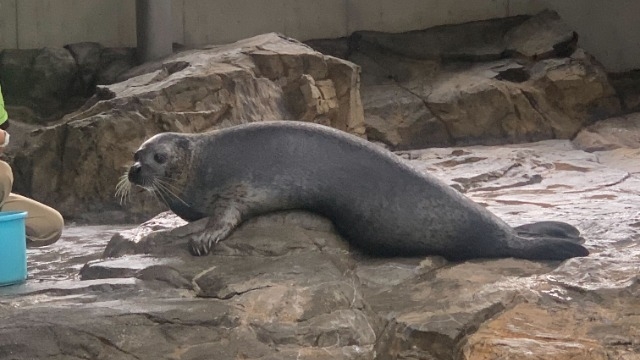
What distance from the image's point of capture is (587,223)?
4.48 m

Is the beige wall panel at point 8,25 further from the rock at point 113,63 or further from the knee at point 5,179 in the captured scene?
the knee at point 5,179


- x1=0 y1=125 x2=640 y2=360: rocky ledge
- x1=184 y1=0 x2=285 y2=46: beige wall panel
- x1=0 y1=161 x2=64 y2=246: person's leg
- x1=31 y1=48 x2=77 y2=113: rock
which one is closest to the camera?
x1=0 y1=125 x2=640 y2=360: rocky ledge

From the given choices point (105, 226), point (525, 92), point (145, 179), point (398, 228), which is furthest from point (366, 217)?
point (525, 92)

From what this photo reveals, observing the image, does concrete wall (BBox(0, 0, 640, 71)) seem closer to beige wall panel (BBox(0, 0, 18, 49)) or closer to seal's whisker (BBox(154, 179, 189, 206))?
beige wall panel (BBox(0, 0, 18, 49))

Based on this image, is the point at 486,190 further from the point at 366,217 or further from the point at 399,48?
the point at 399,48

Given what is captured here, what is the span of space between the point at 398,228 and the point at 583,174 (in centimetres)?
308

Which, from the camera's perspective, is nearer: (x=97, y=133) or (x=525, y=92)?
(x=97, y=133)

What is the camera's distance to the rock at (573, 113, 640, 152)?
8211mm

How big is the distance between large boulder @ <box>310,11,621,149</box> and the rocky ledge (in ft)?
16.5

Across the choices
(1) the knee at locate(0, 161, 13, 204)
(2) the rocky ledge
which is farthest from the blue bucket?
(1) the knee at locate(0, 161, 13, 204)

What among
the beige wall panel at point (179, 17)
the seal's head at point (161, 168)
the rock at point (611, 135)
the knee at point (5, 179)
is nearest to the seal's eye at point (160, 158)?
the seal's head at point (161, 168)

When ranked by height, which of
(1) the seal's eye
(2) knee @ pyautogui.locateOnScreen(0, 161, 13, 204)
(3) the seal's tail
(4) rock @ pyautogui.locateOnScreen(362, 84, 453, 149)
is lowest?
(4) rock @ pyautogui.locateOnScreen(362, 84, 453, 149)

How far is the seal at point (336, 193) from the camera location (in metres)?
3.87

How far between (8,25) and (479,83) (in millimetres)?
5329
